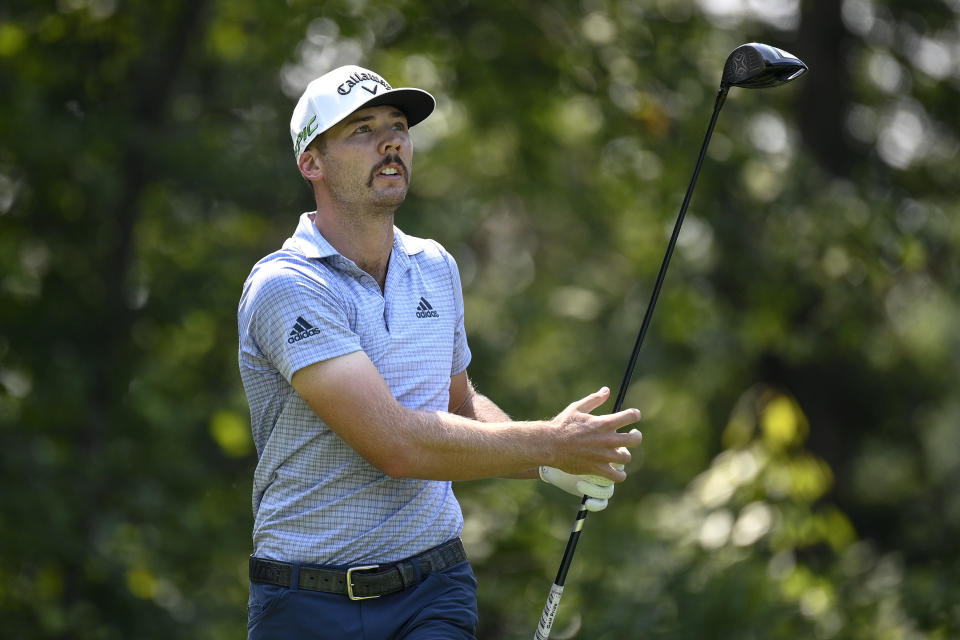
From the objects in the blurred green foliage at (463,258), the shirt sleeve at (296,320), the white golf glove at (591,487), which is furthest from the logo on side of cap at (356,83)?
the blurred green foliage at (463,258)

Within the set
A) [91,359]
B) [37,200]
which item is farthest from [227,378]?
[37,200]

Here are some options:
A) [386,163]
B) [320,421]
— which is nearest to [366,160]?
[386,163]

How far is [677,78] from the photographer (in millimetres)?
9289

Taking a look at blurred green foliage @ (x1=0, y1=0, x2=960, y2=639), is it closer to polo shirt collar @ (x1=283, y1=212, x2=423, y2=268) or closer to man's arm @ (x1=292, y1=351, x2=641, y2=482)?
polo shirt collar @ (x1=283, y1=212, x2=423, y2=268)

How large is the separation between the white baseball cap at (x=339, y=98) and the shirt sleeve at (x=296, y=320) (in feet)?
1.59

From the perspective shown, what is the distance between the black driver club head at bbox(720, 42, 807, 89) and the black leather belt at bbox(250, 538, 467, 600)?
1.68 metres

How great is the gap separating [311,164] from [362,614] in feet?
4.30

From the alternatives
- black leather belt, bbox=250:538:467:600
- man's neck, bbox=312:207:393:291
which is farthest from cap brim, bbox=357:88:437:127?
black leather belt, bbox=250:538:467:600

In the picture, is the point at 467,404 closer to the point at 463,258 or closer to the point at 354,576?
the point at 354,576

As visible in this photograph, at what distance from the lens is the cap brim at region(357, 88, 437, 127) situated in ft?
11.9

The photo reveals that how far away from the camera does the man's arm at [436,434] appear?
3.18 meters

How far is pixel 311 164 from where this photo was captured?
3744 mm

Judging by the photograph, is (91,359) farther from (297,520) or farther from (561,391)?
(561,391)

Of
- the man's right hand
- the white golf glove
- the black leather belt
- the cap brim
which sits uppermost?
the cap brim
